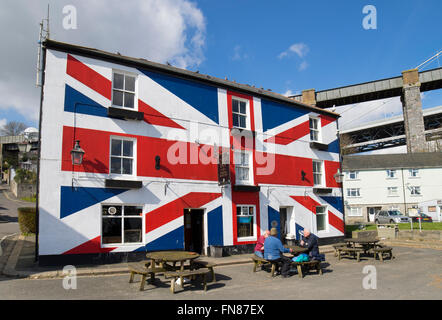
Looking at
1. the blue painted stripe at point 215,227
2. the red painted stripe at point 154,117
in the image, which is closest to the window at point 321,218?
the blue painted stripe at point 215,227

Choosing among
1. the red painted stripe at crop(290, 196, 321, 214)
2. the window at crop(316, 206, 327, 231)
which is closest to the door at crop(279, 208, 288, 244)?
the red painted stripe at crop(290, 196, 321, 214)

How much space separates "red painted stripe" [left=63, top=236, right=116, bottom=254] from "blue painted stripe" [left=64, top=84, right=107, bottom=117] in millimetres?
4583

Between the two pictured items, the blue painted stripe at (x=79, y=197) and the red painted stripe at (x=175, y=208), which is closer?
the blue painted stripe at (x=79, y=197)

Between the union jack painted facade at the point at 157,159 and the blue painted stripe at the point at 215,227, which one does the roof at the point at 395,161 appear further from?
the blue painted stripe at the point at 215,227

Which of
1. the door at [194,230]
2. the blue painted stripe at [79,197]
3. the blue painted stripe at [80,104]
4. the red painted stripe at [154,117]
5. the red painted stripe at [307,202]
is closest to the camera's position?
Answer: the blue painted stripe at [79,197]

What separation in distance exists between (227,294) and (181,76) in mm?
9790

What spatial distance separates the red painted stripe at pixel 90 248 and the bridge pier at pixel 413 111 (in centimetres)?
4333

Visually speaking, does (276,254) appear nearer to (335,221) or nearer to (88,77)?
(88,77)

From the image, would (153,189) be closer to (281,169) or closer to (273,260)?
(273,260)

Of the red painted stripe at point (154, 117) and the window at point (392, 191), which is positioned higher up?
the red painted stripe at point (154, 117)

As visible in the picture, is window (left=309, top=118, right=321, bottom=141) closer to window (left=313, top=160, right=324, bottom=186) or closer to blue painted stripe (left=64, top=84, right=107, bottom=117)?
window (left=313, top=160, right=324, bottom=186)

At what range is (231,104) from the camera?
16.0m

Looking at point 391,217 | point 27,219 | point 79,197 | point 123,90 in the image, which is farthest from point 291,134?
point 391,217

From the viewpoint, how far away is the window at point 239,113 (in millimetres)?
16203
